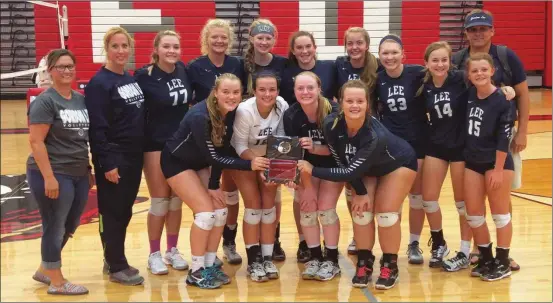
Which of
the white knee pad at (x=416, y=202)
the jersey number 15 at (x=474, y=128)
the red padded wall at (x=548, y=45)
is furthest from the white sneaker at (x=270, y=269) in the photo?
the red padded wall at (x=548, y=45)

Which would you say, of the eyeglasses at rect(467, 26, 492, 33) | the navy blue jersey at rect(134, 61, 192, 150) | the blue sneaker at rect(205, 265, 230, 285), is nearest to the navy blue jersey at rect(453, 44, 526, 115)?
the eyeglasses at rect(467, 26, 492, 33)

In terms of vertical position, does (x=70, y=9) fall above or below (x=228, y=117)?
above

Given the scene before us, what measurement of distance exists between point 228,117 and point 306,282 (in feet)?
4.00

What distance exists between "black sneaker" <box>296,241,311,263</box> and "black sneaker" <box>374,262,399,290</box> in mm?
672

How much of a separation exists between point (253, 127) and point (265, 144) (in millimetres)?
150

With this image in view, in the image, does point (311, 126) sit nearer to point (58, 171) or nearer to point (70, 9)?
point (58, 171)

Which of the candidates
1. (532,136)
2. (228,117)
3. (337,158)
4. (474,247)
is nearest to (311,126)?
(337,158)

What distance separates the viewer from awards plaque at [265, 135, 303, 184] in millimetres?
4211

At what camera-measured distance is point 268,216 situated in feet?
15.0

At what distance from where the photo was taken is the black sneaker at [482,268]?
450cm

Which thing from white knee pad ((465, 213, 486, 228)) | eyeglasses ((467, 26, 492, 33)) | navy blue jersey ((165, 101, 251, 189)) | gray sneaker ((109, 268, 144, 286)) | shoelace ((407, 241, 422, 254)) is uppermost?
eyeglasses ((467, 26, 492, 33))

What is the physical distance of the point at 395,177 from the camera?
4332 mm

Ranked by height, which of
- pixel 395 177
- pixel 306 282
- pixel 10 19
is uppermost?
pixel 10 19

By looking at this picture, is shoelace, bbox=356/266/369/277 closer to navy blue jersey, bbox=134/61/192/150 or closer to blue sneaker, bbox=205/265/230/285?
blue sneaker, bbox=205/265/230/285
